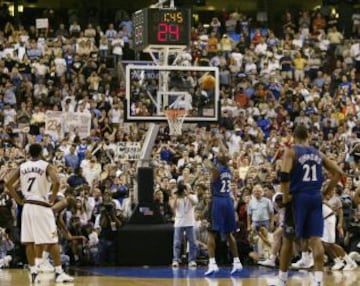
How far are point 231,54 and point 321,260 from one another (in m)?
20.4

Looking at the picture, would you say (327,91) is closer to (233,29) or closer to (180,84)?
(233,29)

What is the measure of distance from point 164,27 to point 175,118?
1.94m

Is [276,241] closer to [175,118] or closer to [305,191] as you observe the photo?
[175,118]

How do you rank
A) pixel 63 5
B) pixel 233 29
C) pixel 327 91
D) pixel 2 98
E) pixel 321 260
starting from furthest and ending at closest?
pixel 63 5 < pixel 233 29 < pixel 327 91 < pixel 2 98 < pixel 321 260

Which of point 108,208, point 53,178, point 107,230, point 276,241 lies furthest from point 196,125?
point 53,178

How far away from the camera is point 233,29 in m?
37.9

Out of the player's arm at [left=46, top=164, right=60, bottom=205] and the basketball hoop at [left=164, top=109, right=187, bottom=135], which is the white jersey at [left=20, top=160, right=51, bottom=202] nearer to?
the player's arm at [left=46, top=164, right=60, bottom=205]

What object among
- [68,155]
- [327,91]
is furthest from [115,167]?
[327,91]

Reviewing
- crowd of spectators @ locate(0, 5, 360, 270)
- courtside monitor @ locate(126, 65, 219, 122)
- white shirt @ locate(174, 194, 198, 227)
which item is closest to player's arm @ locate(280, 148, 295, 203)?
white shirt @ locate(174, 194, 198, 227)

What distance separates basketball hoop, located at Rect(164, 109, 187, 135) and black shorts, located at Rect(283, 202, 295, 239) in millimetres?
7800

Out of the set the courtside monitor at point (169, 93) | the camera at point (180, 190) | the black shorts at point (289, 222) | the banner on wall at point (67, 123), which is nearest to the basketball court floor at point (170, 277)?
the camera at point (180, 190)

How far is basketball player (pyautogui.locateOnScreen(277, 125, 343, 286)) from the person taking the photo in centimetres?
1428

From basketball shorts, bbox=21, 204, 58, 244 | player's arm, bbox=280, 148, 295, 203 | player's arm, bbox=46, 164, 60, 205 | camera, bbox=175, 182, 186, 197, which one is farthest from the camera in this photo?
camera, bbox=175, 182, 186, 197

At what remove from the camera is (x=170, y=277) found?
62.4 ft
